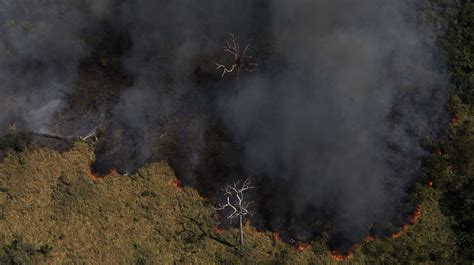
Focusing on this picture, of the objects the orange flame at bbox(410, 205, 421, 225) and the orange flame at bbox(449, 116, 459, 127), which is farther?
the orange flame at bbox(449, 116, 459, 127)

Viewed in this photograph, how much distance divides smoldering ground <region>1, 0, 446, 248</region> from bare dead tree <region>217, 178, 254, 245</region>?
3.28ft

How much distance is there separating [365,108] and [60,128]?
24.9 metres

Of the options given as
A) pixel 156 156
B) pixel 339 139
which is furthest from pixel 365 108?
pixel 156 156

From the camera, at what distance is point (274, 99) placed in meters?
41.6

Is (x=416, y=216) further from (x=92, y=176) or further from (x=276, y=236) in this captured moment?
(x=92, y=176)

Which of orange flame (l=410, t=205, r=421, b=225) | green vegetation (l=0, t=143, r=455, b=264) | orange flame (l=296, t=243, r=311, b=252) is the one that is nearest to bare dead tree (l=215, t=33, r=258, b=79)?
green vegetation (l=0, t=143, r=455, b=264)

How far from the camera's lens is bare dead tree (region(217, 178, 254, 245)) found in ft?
116

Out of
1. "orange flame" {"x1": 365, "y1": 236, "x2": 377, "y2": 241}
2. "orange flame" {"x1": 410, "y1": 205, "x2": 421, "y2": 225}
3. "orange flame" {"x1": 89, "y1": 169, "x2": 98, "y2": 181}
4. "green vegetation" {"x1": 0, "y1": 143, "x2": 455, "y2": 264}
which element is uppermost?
"orange flame" {"x1": 410, "y1": 205, "x2": 421, "y2": 225}

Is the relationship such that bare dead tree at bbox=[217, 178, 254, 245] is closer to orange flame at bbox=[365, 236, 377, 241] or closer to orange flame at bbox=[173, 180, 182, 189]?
orange flame at bbox=[173, 180, 182, 189]

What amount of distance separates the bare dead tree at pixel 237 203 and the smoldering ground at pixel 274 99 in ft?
3.28

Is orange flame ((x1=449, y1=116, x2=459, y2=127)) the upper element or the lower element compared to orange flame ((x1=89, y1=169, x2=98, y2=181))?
upper

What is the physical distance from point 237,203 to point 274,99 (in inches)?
377

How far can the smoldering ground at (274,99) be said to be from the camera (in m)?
37.7

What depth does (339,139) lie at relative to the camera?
38875 mm
